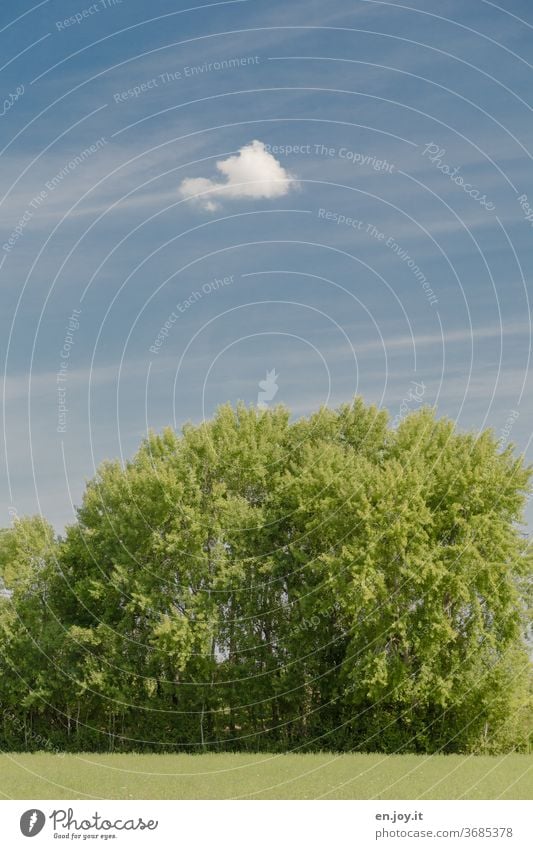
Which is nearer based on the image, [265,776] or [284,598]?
[265,776]

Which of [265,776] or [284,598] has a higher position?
[284,598]

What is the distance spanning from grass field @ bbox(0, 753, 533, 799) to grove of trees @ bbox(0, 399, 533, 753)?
337 centimetres

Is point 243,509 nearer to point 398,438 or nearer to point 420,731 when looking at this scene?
point 398,438

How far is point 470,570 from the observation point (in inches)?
1633

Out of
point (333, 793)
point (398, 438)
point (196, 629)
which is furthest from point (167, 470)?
point (333, 793)

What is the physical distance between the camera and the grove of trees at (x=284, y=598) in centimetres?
4131

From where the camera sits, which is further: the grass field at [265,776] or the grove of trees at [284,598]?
the grove of trees at [284,598]

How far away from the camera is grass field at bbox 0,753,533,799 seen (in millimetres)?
28609

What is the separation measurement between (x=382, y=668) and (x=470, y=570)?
231 inches

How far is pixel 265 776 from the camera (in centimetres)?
3319

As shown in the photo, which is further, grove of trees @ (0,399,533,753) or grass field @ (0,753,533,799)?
grove of trees @ (0,399,533,753)

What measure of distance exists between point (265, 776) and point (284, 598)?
12.7 m

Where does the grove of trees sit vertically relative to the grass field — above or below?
above

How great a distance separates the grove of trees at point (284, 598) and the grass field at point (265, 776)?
3.37 metres
